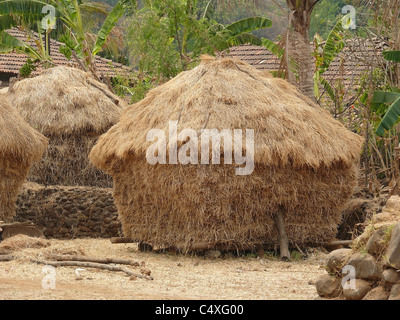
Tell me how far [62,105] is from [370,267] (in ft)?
33.1

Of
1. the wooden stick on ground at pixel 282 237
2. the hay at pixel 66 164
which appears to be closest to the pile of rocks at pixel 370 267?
the wooden stick on ground at pixel 282 237

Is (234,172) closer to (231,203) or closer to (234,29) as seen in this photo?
(231,203)

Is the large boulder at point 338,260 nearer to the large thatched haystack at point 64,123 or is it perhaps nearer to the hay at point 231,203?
the hay at point 231,203

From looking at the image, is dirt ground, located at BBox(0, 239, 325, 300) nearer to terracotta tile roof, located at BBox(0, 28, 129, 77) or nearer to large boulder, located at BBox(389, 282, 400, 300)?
large boulder, located at BBox(389, 282, 400, 300)

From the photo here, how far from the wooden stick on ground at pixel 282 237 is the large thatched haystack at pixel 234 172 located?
11 cm

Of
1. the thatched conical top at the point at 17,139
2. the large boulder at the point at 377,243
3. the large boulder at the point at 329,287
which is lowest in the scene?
the large boulder at the point at 329,287

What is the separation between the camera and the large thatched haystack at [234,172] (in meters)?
10.6

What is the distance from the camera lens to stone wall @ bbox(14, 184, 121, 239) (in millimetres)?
14508

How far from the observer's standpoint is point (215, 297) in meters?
7.46

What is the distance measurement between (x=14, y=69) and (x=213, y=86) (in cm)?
1249

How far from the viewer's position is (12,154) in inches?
505

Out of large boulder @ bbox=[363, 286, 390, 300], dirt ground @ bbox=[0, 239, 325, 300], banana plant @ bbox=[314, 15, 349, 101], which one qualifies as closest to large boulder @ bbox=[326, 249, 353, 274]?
Answer: large boulder @ bbox=[363, 286, 390, 300]

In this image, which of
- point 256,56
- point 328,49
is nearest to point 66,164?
point 328,49
